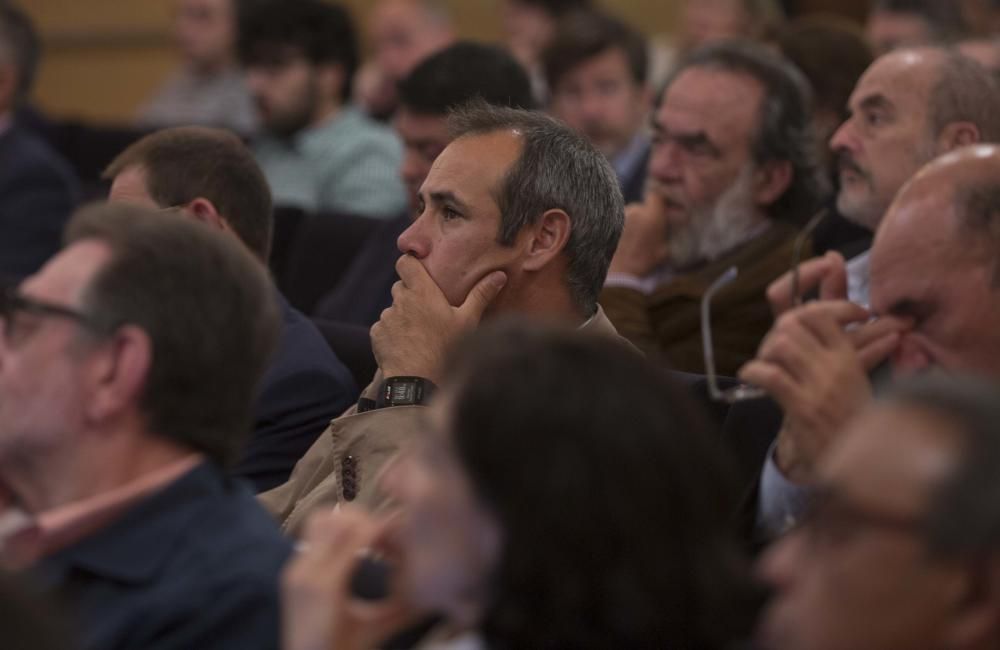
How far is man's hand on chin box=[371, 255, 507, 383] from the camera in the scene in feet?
7.82

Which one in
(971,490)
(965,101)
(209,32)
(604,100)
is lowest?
(209,32)

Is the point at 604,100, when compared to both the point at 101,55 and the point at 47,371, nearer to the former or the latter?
the point at 47,371

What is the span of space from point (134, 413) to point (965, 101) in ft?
6.30

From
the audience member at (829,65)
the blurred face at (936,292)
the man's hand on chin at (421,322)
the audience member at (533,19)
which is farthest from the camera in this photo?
the audience member at (533,19)

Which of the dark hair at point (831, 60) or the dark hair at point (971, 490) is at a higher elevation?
the dark hair at point (971, 490)

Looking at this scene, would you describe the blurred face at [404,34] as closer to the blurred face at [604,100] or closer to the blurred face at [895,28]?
the blurred face at [604,100]

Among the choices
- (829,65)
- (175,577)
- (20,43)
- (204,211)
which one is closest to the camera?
(175,577)

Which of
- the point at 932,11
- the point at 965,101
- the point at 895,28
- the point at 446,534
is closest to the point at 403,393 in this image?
the point at 446,534

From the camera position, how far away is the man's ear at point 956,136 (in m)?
2.99

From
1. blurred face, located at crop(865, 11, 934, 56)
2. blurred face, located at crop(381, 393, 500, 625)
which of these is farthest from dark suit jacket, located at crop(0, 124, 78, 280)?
blurred face, located at crop(381, 393, 500, 625)

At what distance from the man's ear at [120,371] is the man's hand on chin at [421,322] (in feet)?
2.37

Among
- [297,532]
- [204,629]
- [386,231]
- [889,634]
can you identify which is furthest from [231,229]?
[889,634]

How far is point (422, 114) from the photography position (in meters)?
3.68

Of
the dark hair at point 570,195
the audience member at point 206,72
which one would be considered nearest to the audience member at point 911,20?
the audience member at point 206,72
